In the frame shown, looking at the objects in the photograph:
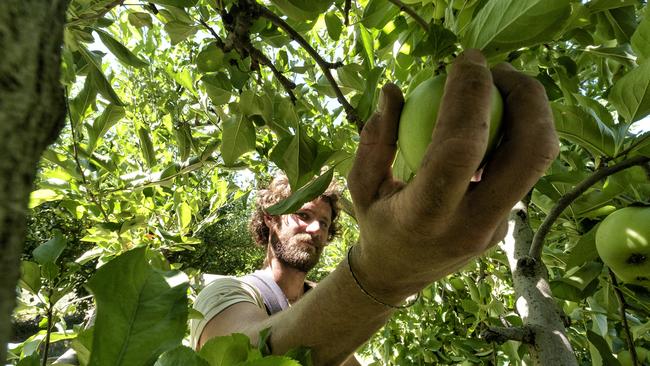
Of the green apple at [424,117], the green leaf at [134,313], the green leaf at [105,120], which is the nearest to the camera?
the green leaf at [134,313]

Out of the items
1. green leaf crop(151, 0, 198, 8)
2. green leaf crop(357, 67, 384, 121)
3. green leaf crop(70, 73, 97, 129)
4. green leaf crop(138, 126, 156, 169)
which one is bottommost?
green leaf crop(357, 67, 384, 121)

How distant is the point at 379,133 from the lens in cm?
67

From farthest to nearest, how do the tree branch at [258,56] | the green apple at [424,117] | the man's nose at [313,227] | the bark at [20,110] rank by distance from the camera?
the man's nose at [313,227]
the tree branch at [258,56]
the green apple at [424,117]
the bark at [20,110]

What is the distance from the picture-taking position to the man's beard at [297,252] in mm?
2463

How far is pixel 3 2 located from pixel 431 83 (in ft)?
1.78

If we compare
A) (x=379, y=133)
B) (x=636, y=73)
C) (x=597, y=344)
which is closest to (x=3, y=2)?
(x=379, y=133)

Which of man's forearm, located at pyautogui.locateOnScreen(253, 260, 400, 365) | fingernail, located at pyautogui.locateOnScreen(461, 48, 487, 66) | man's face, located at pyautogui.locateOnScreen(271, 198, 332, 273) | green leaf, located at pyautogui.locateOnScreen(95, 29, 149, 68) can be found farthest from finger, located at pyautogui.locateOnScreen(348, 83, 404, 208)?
man's face, located at pyautogui.locateOnScreen(271, 198, 332, 273)

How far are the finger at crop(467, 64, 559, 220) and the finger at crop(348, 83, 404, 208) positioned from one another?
0.47ft

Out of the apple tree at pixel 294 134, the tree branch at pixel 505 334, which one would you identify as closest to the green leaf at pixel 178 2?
the apple tree at pixel 294 134

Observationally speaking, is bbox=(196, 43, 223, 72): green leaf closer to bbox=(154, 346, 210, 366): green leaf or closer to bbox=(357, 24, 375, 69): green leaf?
bbox=(357, 24, 375, 69): green leaf

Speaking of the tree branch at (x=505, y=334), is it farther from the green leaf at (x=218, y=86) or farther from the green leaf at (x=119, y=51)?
the green leaf at (x=119, y=51)

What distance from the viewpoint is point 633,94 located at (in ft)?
2.51

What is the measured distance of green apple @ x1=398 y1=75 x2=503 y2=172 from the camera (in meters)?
0.61

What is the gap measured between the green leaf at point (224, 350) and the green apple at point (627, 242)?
0.79m
